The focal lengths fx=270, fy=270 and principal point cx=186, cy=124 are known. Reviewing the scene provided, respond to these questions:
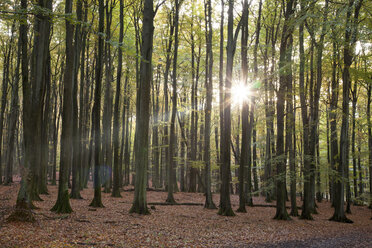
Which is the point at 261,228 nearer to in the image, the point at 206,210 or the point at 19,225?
the point at 206,210

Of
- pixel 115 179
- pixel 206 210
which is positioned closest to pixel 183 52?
pixel 115 179

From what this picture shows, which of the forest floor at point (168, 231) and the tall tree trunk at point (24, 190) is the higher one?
the tall tree trunk at point (24, 190)

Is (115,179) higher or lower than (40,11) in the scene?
lower

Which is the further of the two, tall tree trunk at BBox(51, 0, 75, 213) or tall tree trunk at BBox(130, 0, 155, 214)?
tall tree trunk at BBox(130, 0, 155, 214)

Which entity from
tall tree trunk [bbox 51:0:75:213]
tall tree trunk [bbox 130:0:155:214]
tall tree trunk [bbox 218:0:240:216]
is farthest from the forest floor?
tall tree trunk [bbox 130:0:155:214]

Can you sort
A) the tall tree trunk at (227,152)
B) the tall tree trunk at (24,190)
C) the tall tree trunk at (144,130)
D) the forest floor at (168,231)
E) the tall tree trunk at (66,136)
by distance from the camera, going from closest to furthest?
1. the forest floor at (168,231)
2. the tall tree trunk at (24,190)
3. the tall tree trunk at (66,136)
4. the tall tree trunk at (144,130)
5. the tall tree trunk at (227,152)

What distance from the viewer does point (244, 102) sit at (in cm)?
1472

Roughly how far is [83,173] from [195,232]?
635 inches

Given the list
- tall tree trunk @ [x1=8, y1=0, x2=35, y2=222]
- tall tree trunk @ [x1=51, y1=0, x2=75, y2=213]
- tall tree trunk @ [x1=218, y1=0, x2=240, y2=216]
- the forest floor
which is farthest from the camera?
tall tree trunk @ [x1=218, y1=0, x2=240, y2=216]

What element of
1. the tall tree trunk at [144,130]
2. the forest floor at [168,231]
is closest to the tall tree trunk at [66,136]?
the forest floor at [168,231]

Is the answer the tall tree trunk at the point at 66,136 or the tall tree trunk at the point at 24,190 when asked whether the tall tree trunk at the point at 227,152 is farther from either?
the tall tree trunk at the point at 24,190

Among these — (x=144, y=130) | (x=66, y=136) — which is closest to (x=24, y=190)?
(x=66, y=136)

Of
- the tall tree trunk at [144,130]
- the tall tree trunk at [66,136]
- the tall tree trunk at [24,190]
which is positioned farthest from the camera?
the tall tree trunk at [144,130]

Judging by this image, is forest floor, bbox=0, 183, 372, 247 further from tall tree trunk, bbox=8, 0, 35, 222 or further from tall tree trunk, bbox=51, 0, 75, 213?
tall tree trunk, bbox=51, 0, 75, 213
